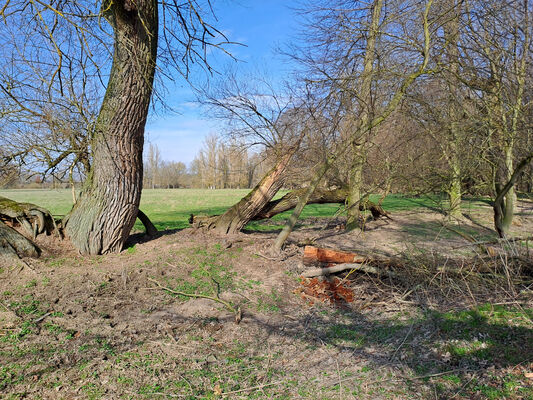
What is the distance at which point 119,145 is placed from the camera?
550 centimetres

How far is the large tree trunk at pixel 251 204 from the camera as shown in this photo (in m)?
7.12

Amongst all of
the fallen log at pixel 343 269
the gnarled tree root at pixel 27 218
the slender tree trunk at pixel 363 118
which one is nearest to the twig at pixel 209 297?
the fallen log at pixel 343 269

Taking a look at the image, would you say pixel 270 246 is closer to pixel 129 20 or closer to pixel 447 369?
pixel 447 369

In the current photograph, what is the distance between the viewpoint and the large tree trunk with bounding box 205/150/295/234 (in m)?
7.12

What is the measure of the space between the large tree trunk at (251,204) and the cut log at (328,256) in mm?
1573

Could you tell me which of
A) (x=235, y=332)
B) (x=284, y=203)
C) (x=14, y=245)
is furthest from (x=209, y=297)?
(x=284, y=203)

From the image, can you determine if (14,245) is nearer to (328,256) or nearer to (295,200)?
(328,256)

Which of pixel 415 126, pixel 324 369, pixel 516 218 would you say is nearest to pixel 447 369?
pixel 324 369

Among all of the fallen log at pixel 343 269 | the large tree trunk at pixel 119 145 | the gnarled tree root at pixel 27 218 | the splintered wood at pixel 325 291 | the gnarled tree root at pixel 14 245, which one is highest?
the large tree trunk at pixel 119 145

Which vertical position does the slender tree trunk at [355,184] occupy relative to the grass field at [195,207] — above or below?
above

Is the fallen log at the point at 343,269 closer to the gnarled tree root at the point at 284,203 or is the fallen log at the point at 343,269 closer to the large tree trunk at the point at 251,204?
the large tree trunk at the point at 251,204

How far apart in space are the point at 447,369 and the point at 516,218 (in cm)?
1196

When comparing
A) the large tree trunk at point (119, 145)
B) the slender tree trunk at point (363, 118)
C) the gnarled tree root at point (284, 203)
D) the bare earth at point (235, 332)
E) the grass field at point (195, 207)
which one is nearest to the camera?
the bare earth at point (235, 332)

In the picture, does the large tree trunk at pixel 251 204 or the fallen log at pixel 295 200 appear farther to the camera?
the fallen log at pixel 295 200
